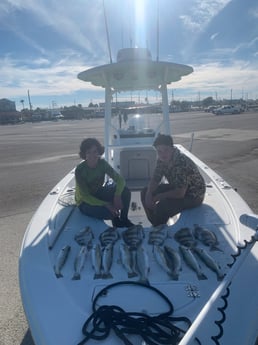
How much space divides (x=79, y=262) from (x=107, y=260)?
0.22 m

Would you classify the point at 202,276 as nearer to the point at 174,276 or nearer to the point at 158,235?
the point at 174,276

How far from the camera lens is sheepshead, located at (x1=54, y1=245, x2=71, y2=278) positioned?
102 inches

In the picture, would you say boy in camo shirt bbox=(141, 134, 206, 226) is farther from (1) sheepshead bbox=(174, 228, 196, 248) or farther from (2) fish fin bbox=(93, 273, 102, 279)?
(2) fish fin bbox=(93, 273, 102, 279)

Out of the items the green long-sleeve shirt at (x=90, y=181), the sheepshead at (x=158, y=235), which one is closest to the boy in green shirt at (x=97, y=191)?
the green long-sleeve shirt at (x=90, y=181)

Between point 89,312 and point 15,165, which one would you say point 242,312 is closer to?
point 89,312

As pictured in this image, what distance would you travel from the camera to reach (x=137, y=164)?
18.9 feet

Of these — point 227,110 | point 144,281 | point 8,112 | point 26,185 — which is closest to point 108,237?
point 144,281

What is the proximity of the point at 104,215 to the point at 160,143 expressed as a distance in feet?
3.20

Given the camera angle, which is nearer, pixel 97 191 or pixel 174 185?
pixel 174 185

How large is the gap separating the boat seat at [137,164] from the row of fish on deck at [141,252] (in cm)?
248

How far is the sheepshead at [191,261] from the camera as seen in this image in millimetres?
2486

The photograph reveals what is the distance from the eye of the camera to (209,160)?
11617mm

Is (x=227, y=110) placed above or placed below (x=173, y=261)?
below

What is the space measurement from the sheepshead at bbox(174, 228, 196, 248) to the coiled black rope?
2.59 feet
